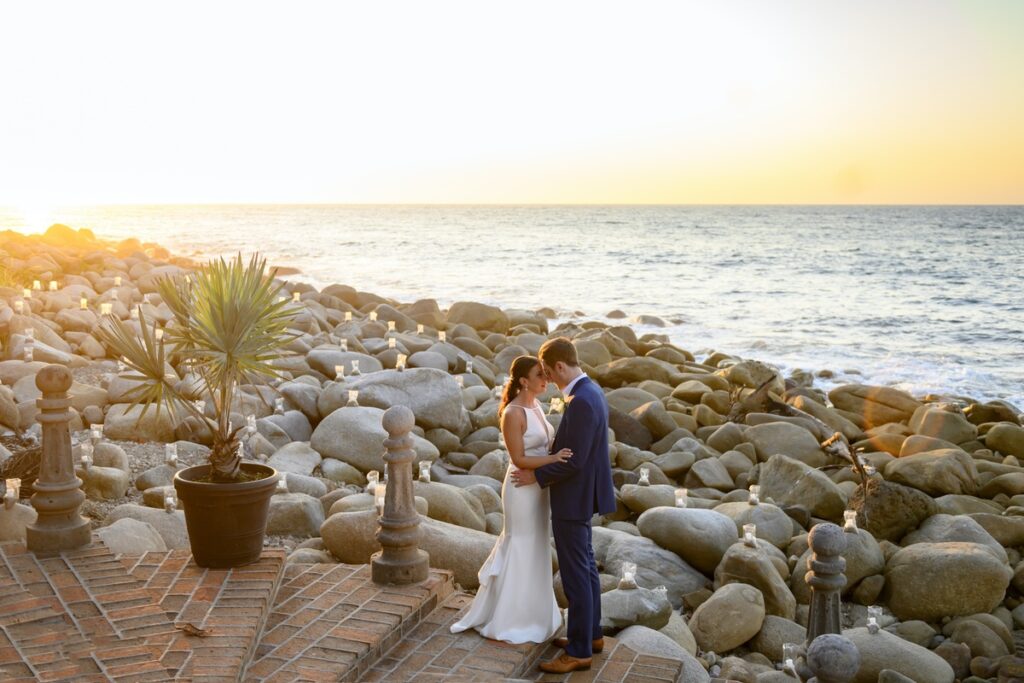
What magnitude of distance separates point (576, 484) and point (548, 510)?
38 centimetres

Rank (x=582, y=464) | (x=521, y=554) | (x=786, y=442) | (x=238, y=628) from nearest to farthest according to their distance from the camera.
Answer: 1. (x=238, y=628)
2. (x=582, y=464)
3. (x=521, y=554)
4. (x=786, y=442)

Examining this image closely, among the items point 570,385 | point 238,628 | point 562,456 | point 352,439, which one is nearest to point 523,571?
point 562,456

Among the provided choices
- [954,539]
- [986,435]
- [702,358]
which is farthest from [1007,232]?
Answer: [954,539]

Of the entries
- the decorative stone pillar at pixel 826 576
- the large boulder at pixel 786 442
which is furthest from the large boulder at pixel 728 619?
the large boulder at pixel 786 442

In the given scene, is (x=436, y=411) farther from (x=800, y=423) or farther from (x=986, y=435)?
(x=986, y=435)

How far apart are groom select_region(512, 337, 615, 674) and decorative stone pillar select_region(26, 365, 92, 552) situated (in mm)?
2881

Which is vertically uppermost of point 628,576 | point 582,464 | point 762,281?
point 582,464

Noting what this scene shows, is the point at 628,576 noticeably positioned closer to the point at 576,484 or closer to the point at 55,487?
the point at 576,484

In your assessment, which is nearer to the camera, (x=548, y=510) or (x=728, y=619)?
(x=548, y=510)

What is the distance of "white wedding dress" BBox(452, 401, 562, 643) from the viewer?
5297mm

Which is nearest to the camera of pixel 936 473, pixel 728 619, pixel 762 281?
pixel 728 619

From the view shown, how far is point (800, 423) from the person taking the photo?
1291 centimetres

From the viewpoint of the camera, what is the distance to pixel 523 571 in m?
5.32

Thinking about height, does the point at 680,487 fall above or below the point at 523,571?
below
